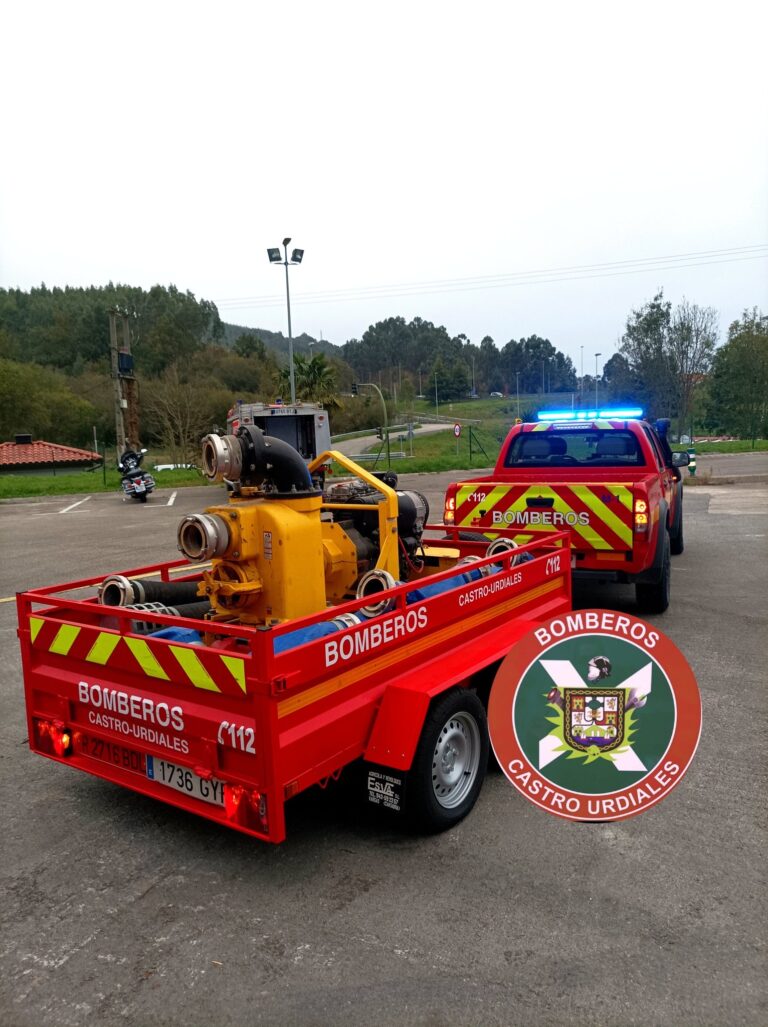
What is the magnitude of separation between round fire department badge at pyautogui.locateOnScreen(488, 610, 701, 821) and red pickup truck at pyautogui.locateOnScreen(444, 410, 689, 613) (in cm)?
267

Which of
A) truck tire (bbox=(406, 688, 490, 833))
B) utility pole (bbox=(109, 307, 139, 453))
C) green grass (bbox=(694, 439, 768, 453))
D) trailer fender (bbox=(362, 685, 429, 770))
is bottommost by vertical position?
green grass (bbox=(694, 439, 768, 453))

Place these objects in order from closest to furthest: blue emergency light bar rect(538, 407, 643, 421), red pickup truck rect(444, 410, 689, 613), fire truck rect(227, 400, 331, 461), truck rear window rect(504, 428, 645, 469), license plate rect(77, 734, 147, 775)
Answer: license plate rect(77, 734, 147, 775) → red pickup truck rect(444, 410, 689, 613) → truck rear window rect(504, 428, 645, 469) → blue emergency light bar rect(538, 407, 643, 421) → fire truck rect(227, 400, 331, 461)

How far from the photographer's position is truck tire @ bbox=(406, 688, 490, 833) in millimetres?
3586

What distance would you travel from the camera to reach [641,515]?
22.6 feet

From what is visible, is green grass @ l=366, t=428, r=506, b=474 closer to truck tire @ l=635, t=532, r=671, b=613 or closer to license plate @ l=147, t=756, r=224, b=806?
truck tire @ l=635, t=532, r=671, b=613

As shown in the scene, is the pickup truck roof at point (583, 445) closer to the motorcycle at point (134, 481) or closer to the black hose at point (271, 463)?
the black hose at point (271, 463)

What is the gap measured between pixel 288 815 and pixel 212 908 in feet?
2.65

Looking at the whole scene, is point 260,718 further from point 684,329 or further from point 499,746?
point 684,329

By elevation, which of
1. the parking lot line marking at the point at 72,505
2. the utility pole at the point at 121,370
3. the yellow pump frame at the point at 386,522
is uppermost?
the utility pole at the point at 121,370

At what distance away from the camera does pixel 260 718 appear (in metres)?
3.07

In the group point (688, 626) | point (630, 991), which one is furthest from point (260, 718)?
point (688, 626)

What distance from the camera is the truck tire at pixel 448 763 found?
3.59 m

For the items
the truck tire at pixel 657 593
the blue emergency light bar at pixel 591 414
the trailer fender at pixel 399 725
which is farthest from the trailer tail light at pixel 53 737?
the blue emergency light bar at pixel 591 414

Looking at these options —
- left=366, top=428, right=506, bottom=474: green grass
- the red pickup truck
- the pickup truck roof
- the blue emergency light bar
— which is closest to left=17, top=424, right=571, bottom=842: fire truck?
the red pickup truck
